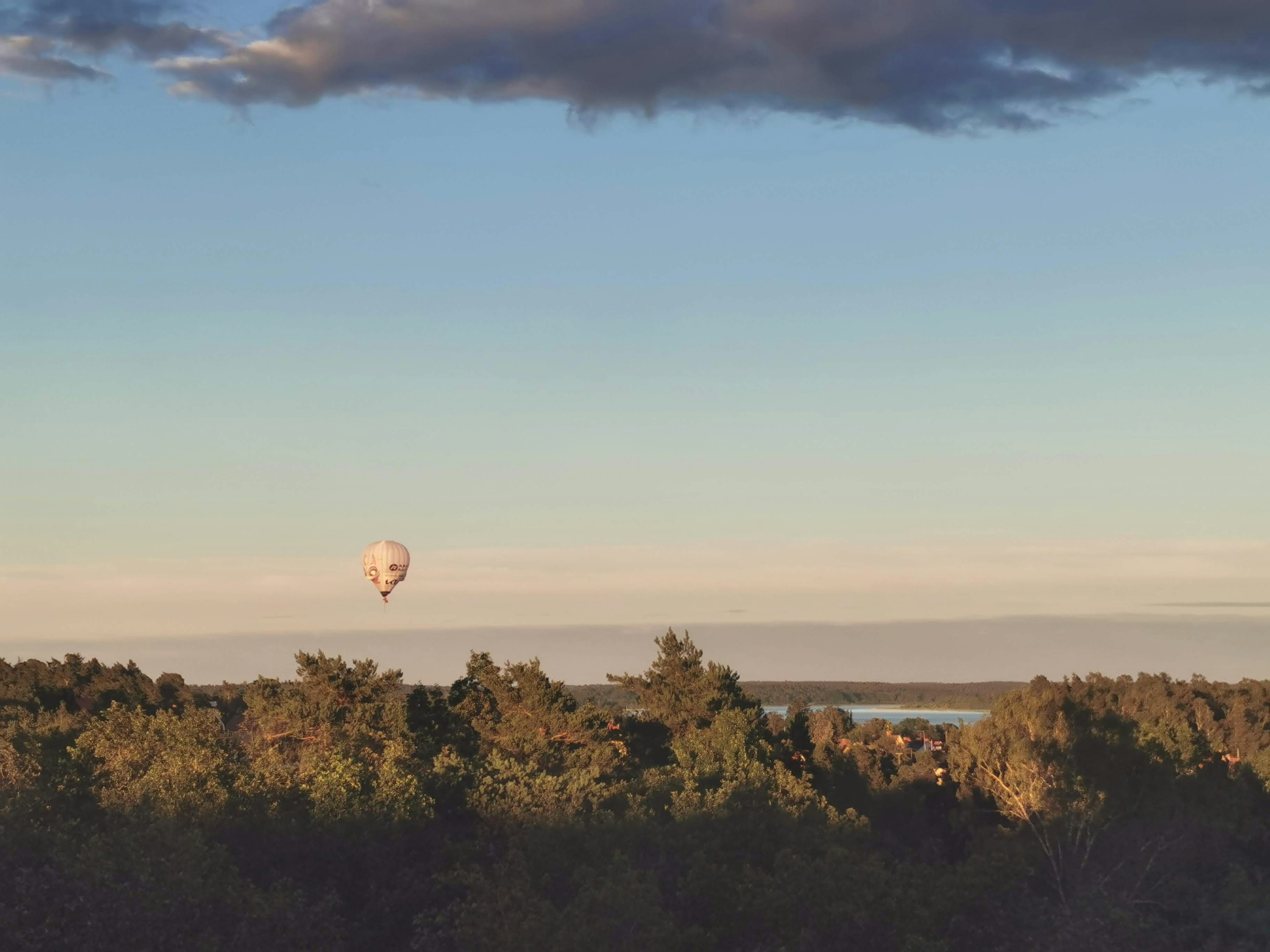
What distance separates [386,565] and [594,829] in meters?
41.4

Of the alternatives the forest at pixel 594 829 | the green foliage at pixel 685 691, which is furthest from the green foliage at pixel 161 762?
the green foliage at pixel 685 691

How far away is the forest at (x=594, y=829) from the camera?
4344cm

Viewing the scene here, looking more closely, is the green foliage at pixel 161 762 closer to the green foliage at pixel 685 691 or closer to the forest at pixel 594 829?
the forest at pixel 594 829

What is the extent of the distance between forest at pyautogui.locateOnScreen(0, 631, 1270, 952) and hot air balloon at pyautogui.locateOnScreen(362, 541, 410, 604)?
24.0ft

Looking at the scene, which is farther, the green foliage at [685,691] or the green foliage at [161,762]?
the green foliage at [685,691]

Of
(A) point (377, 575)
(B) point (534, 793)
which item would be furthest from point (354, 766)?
(A) point (377, 575)

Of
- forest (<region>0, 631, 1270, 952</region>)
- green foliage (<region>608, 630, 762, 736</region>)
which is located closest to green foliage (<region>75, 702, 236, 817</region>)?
forest (<region>0, 631, 1270, 952</region>)

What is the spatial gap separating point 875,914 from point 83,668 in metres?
100

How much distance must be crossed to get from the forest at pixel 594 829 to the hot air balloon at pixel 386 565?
732 centimetres

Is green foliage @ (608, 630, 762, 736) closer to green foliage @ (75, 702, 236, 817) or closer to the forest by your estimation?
the forest

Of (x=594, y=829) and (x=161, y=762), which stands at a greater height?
(x=161, y=762)

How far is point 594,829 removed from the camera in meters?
50.1

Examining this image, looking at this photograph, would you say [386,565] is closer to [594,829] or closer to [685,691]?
[685,691]

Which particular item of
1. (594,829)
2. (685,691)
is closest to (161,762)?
(594,829)
